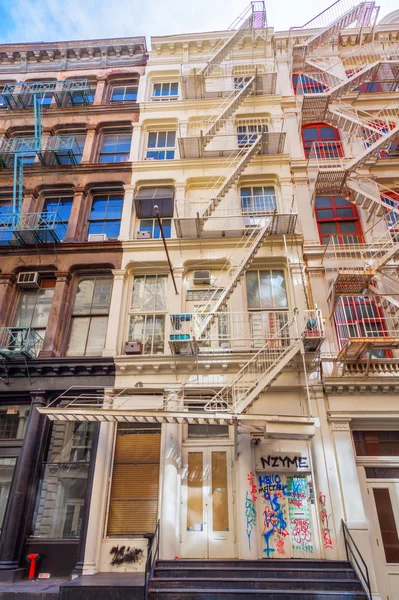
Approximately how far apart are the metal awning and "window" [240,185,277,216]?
2839 millimetres

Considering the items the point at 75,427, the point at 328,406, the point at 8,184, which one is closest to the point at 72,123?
the point at 8,184

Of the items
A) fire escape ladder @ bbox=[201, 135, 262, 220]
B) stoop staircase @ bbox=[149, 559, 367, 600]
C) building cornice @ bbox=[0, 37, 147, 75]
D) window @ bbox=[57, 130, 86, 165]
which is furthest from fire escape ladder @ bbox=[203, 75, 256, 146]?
stoop staircase @ bbox=[149, 559, 367, 600]

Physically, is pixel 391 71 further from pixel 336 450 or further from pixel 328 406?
pixel 336 450

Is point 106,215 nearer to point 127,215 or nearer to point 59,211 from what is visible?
point 127,215

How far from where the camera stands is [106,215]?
15.6 metres

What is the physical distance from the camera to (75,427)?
11648mm

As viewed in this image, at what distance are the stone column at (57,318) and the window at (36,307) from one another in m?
0.55

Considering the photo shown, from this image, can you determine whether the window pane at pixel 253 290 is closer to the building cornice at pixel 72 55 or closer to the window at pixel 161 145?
the window at pixel 161 145

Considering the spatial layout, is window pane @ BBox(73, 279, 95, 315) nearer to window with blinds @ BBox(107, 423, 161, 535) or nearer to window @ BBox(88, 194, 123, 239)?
window @ BBox(88, 194, 123, 239)

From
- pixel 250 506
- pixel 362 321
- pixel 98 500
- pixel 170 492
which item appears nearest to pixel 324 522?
pixel 250 506

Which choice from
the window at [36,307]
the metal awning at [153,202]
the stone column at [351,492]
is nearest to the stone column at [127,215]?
the metal awning at [153,202]

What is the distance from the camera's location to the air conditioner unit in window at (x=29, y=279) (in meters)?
13.8

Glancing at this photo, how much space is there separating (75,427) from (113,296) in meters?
4.36

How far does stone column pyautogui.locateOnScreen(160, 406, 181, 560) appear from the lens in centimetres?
970
